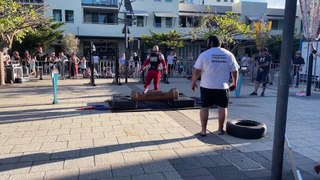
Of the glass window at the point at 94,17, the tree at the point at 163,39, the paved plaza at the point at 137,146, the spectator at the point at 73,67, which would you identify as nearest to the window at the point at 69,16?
the glass window at the point at 94,17

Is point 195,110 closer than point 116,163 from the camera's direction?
No

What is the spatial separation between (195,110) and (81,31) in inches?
1272

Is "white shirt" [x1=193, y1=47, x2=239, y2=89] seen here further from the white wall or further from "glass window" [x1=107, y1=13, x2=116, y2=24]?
"glass window" [x1=107, y1=13, x2=116, y2=24]

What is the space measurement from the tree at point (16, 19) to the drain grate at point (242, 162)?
26.8 feet

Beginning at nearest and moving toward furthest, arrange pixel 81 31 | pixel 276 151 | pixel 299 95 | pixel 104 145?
pixel 276 151
pixel 104 145
pixel 299 95
pixel 81 31

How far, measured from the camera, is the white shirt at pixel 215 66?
5.73m

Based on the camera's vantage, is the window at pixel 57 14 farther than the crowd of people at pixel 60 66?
Yes

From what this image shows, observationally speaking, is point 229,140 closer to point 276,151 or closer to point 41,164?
point 276,151

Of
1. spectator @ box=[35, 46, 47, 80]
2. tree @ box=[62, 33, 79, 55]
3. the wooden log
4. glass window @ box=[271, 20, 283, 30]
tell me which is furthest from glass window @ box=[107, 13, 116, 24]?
the wooden log

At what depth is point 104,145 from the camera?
5375mm

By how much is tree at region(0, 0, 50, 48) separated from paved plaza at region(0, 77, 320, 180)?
3.99 m

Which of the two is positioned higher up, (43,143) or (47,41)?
(47,41)

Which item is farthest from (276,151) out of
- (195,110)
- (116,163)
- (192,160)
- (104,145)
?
(195,110)

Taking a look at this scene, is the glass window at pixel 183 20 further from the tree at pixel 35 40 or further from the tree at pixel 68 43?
the tree at pixel 35 40
